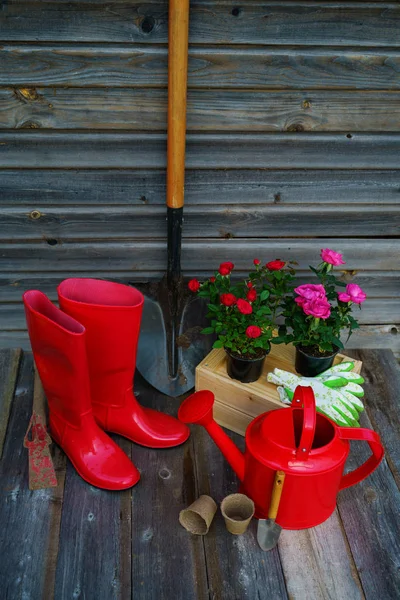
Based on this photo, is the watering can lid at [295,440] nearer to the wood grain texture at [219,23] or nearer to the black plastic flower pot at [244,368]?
the black plastic flower pot at [244,368]

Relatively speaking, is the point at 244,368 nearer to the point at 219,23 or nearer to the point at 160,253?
the point at 160,253

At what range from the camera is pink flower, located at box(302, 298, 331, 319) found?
1.80 meters

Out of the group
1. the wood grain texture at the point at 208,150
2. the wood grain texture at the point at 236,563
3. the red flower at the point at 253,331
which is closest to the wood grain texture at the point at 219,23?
the wood grain texture at the point at 208,150

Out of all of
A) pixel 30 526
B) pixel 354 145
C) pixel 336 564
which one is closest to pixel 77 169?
pixel 354 145

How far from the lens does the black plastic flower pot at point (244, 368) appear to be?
1.92 meters

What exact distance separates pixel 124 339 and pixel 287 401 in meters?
0.61

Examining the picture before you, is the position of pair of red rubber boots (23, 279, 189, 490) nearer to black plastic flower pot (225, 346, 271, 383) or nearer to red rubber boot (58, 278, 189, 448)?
red rubber boot (58, 278, 189, 448)

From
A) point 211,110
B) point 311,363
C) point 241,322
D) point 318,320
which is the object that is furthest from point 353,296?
point 211,110

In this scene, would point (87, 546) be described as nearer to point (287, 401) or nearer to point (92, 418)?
point (92, 418)

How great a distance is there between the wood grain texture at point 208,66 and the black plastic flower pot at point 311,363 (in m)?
0.97

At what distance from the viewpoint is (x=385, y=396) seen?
2.27 metres

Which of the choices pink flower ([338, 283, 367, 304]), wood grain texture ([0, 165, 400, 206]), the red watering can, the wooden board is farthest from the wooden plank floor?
wood grain texture ([0, 165, 400, 206])

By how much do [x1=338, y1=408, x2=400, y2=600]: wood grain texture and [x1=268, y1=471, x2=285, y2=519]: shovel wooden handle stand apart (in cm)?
30

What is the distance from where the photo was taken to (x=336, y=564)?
1610 mm
